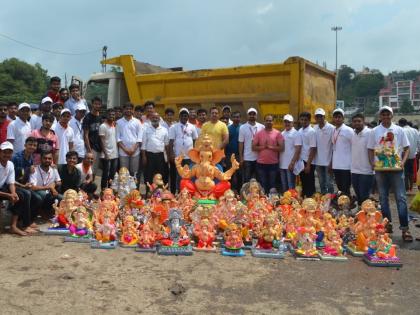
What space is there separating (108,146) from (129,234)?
267 centimetres

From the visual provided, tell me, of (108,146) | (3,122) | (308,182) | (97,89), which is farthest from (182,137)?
(97,89)

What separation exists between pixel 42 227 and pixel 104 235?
1.42 meters

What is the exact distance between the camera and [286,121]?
7.53 metres

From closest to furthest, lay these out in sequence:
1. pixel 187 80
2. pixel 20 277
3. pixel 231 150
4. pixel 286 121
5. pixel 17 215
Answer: pixel 20 277, pixel 17 215, pixel 286 121, pixel 231 150, pixel 187 80

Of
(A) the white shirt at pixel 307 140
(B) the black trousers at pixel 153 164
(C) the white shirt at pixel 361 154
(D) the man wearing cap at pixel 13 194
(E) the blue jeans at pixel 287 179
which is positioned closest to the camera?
(D) the man wearing cap at pixel 13 194

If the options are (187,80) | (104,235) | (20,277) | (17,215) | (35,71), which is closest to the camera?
(20,277)

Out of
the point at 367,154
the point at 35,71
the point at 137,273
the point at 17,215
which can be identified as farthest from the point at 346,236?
the point at 35,71

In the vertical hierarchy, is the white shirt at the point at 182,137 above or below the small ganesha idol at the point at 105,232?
above

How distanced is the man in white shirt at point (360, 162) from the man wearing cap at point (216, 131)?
2.24m

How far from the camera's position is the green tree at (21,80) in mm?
38969

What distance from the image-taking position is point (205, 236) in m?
5.34

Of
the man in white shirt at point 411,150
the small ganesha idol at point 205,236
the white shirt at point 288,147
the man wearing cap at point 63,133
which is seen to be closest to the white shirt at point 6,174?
the man wearing cap at point 63,133

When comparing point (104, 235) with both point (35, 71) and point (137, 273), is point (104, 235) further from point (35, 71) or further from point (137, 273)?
point (35, 71)

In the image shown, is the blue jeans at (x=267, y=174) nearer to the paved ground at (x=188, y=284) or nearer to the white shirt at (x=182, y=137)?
the white shirt at (x=182, y=137)
